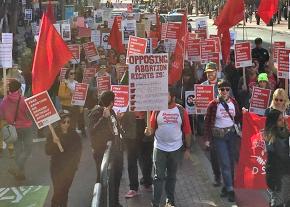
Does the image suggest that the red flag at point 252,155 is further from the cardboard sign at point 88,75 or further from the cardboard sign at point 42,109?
the cardboard sign at point 88,75

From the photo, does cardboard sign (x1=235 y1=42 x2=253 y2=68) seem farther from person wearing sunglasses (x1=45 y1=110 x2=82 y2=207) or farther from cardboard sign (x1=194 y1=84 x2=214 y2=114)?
person wearing sunglasses (x1=45 y1=110 x2=82 y2=207)

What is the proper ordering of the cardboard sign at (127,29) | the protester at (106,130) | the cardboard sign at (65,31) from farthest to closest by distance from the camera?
the cardboard sign at (65,31) → the cardboard sign at (127,29) → the protester at (106,130)

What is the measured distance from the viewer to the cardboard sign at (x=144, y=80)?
7289mm

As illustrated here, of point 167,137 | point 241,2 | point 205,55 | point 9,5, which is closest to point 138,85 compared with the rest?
point 167,137

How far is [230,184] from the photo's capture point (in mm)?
7738

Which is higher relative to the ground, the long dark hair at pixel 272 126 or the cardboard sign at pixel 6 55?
the cardboard sign at pixel 6 55

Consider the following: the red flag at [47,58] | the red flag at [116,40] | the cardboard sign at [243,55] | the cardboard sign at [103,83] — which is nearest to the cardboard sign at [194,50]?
the cardboard sign at [243,55]

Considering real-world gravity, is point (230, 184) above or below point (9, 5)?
below

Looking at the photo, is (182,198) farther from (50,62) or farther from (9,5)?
(9,5)

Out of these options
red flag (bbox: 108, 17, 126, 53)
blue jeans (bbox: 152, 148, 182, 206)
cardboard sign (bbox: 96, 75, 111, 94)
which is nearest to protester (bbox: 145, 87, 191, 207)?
blue jeans (bbox: 152, 148, 182, 206)

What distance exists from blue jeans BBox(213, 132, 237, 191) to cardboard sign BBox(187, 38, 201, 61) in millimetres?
5732

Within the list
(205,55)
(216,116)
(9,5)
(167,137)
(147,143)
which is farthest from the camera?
(9,5)

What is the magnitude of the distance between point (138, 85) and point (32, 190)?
2455 mm

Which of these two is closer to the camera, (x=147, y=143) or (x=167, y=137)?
(x=167, y=137)
